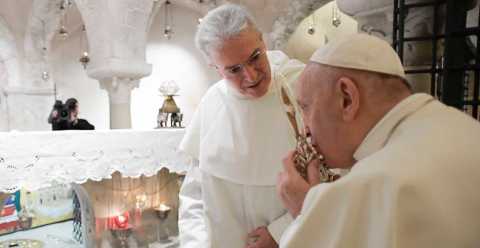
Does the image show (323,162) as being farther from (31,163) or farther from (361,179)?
(31,163)

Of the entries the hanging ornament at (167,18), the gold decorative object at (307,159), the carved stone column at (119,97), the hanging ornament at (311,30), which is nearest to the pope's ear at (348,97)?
the gold decorative object at (307,159)

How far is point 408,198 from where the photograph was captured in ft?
1.93

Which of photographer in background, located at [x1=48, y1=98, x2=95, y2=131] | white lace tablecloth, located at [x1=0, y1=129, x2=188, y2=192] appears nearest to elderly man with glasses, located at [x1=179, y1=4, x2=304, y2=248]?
white lace tablecloth, located at [x1=0, y1=129, x2=188, y2=192]

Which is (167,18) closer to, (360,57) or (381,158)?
(360,57)

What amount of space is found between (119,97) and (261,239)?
167 inches

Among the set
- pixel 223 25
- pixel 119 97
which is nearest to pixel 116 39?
pixel 119 97

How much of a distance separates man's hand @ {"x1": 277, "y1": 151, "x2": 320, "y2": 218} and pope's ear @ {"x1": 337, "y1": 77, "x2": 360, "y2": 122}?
0.23m

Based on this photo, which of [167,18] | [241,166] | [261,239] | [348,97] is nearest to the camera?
[348,97]

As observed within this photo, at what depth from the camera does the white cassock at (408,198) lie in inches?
23.4

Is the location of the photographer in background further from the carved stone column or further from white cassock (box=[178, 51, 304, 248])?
white cassock (box=[178, 51, 304, 248])

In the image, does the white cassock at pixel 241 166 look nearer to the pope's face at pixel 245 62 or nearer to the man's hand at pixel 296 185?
the pope's face at pixel 245 62

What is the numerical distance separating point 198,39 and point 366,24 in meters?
1.21

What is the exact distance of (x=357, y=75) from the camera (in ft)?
2.51

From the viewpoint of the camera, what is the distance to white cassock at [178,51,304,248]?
4.74 ft
